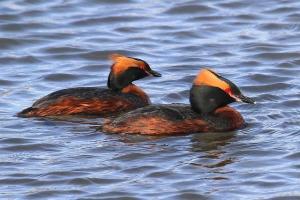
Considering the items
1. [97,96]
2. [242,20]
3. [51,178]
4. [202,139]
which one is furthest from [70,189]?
[242,20]

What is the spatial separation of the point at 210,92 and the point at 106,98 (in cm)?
167

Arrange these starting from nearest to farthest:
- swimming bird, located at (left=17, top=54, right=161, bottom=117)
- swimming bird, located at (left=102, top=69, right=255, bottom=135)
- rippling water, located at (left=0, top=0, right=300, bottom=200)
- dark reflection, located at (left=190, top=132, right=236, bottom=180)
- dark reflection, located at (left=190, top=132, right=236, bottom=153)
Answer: rippling water, located at (left=0, top=0, right=300, bottom=200)
dark reflection, located at (left=190, top=132, right=236, bottom=180)
dark reflection, located at (left=190, top=132, right=236, bottom=153)
swimming bird, located at (left=102, top=69, right=255, bottom=135)
swimming bird, located at (left=17, top=54, right=161, bottom=117)

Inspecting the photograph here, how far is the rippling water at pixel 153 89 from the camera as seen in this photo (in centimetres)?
1272

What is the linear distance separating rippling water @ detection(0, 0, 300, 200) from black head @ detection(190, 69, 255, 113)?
0.42m

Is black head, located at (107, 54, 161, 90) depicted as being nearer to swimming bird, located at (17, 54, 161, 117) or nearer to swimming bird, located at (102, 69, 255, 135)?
swimming bird, located at (17, 54, 161, 117)

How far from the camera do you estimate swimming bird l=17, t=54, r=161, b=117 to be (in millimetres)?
15703

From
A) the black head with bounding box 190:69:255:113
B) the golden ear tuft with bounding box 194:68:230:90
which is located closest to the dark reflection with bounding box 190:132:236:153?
the black head with bounding box 190:69:255:113

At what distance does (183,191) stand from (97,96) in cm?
383

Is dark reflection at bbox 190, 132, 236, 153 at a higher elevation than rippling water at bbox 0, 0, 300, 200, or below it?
below

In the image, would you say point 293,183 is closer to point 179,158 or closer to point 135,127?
point 179,158

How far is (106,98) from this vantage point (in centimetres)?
1598

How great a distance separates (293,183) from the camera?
41.0ft

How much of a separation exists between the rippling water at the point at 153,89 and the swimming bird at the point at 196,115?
127 millimetres

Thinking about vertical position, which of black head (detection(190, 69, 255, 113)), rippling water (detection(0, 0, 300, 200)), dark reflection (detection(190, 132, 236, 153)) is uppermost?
black head (detection(190, 69, 255, 113))
